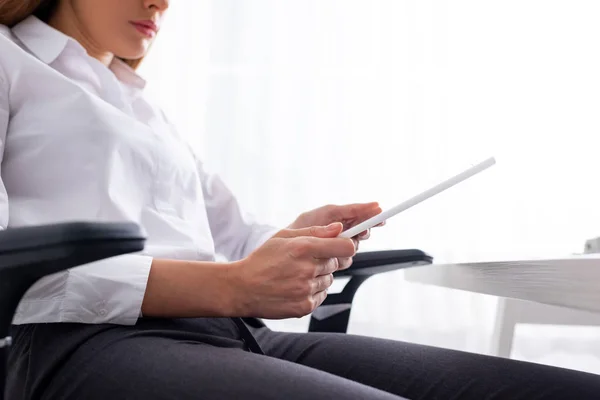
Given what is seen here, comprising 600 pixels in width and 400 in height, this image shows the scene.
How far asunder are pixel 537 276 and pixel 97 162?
517 mm

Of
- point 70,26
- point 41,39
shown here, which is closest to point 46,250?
point 41,39

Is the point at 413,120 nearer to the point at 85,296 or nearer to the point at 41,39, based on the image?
the point at 41,39

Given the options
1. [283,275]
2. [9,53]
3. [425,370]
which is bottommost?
[425,370]

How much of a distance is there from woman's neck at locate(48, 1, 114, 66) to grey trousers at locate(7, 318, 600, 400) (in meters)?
0.48

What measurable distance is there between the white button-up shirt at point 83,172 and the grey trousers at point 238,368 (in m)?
0.04

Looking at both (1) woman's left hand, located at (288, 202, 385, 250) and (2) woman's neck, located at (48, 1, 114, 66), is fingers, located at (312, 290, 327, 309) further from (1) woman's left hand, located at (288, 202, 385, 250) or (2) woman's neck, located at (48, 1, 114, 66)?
(2) woman's neck, located at (48, 1, 114, 66)

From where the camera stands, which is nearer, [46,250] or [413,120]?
[46,250]

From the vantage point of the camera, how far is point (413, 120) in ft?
6.86

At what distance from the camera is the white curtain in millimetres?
2061

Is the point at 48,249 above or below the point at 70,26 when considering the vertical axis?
below

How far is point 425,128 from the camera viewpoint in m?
2.08

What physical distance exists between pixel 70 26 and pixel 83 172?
1.06ft

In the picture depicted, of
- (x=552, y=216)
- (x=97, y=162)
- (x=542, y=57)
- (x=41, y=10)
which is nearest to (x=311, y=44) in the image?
(x=542, y=57)

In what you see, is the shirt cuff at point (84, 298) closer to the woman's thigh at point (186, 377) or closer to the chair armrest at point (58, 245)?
the woman's thigh at point (186, 377)
